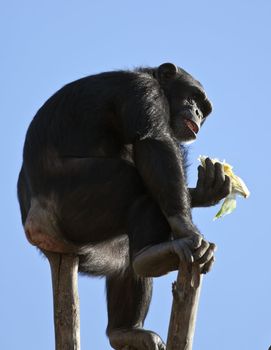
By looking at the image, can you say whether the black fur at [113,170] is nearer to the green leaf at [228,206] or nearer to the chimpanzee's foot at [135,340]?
the chimpanzee's foot at [135,340]

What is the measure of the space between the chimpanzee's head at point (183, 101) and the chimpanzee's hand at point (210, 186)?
641 mm

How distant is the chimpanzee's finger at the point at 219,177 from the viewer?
21.6ft

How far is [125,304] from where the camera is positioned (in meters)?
7.07

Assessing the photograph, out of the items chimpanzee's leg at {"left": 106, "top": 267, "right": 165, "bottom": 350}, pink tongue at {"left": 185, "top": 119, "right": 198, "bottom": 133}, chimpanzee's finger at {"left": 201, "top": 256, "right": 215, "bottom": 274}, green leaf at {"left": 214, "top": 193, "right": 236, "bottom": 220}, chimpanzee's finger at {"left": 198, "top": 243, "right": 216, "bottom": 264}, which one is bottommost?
chimpanzee's leg at {"left": 106, "top": 267, "right": 165, "bottom": 350}

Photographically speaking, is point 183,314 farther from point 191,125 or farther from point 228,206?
point 191,125

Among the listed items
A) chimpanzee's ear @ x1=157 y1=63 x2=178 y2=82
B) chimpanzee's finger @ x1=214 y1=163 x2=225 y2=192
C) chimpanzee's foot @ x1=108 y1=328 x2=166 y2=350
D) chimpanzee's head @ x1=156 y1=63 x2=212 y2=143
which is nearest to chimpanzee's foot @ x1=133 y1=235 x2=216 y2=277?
chimpanzee's foot @ x1=108 y1=328 x2=166 y2=350

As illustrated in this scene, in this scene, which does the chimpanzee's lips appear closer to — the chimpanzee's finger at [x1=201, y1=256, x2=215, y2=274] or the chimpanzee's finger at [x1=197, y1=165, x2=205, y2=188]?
the chimpanzee's finger at [x1=197, y1=165, x2=205, y2=188]

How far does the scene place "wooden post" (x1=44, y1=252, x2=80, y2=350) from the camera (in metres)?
6.36

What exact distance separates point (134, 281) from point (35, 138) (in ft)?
4.64

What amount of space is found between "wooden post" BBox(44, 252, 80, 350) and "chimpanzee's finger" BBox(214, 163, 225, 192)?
4.00 ft

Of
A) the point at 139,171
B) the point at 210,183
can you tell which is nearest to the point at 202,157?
the point at 210,183

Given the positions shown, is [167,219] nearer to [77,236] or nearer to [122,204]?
[122,204]

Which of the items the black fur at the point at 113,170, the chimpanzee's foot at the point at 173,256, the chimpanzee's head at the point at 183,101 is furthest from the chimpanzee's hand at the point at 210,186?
the chimpanzee's foot at the point at 173,256

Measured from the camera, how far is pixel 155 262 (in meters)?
5.86
